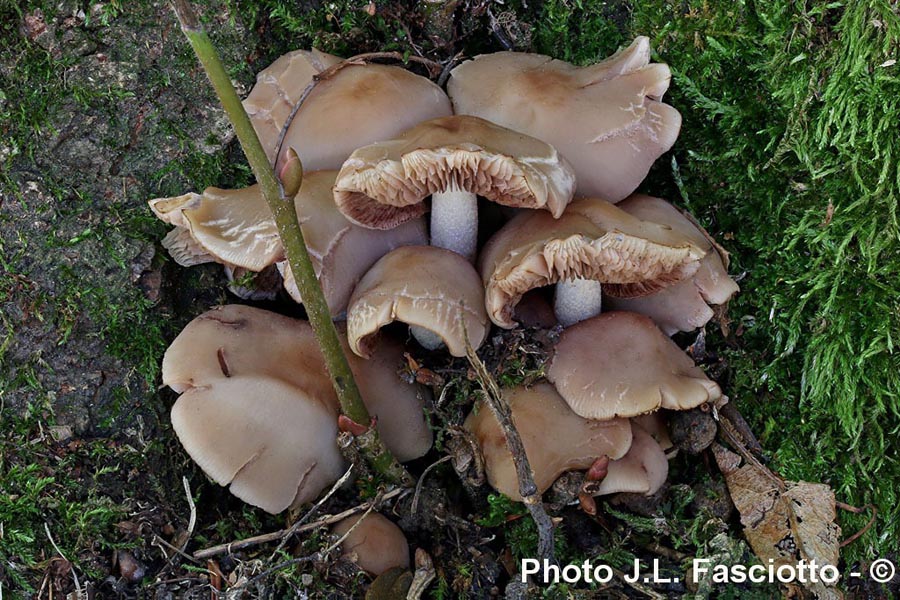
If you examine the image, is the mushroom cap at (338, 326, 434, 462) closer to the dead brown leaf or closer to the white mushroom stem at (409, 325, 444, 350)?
the white mushroom stem at (409, 325, 444, 350)

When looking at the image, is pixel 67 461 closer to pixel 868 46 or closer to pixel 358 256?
pixel 358 256

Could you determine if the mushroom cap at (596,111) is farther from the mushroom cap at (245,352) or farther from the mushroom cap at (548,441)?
the mushroom cap at (245,352)

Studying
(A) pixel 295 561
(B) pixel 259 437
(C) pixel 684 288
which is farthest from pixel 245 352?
(C) pixel 684 288

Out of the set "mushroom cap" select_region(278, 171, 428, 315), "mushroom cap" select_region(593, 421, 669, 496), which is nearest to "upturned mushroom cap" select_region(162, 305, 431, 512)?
"mushroom cap" select_region(278, 171, 428, 315)

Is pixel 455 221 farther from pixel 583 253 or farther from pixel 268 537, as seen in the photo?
pixel 268 537

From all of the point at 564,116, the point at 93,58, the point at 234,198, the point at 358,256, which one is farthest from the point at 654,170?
the point at 93,58

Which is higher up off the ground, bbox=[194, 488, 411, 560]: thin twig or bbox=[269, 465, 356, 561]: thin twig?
bbox=[269, 465, 356, 561]: thin twig
